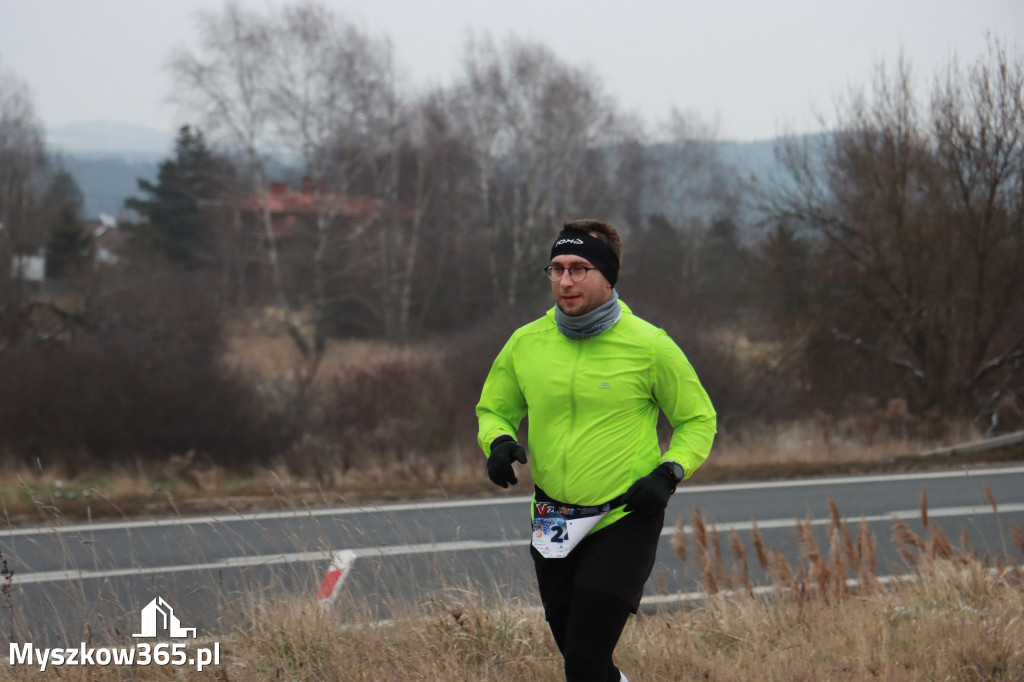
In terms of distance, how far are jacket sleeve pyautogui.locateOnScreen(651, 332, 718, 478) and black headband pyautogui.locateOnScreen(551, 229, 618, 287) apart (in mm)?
305

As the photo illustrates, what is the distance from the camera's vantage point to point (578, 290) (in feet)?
11.4

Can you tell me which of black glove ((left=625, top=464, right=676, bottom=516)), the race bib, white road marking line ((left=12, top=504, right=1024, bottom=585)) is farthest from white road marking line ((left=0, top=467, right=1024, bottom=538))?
black glove ((left=625, top=464, right=676, bottom=516))

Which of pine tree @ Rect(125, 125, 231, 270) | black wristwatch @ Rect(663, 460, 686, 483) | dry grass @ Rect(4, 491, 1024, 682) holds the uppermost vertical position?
pine tree @ Rect(125, 125, 231, 270)

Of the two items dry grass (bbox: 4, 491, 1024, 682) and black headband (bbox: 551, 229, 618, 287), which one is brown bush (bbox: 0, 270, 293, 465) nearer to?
dry grass (bbox: 4, 491, 1024, 682)

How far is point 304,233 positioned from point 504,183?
7.28 metres

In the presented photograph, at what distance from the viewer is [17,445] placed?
1516cm

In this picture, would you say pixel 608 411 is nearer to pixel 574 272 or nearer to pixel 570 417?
pixel 570 417

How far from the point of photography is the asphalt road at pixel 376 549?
5070 mm

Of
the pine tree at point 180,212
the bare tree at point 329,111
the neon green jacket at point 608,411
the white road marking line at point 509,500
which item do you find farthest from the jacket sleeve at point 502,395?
the pine tree at point 180,212

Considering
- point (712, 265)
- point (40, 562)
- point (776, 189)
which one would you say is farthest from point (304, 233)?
point (40, 562)

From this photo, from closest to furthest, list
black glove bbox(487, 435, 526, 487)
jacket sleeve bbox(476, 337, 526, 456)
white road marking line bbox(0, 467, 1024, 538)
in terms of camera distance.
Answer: black glove bbox(487, 435, 526, 487) → jacket sleeve bbox(476, 337, 526, 456) → white road marking line bbox(0, 467, 1024, 538)

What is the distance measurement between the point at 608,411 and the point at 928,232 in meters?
17.7

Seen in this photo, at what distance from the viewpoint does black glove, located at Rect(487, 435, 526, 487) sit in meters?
3.40

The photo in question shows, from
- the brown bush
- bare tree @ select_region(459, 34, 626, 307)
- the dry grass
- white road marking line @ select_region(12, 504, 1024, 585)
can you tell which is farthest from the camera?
bare tree @ select_region(459, 34, 626, 307)
